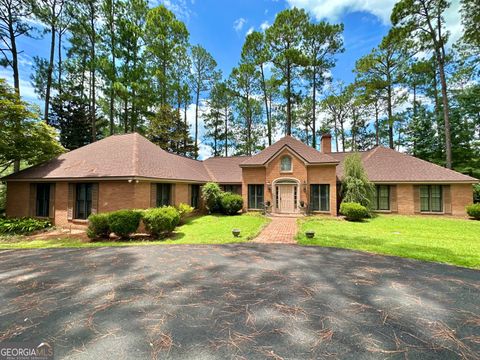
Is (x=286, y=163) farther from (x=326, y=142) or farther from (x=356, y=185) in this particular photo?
(x=326, y=142)

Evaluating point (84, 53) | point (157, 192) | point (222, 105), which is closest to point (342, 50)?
point (222, 105)

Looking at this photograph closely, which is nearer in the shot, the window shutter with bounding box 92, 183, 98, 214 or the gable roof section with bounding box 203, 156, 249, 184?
the window shutter with bounding box 92, 183, 98, 214

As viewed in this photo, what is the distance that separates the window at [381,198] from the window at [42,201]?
23.6 m

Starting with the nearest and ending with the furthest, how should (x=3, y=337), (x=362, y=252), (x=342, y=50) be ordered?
(x=3, y=337) → (x=362, y=252) → (x=342, y=50)

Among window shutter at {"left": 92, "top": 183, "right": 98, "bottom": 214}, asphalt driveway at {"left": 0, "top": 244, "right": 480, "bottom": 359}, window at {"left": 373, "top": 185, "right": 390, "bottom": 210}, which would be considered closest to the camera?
asphalt driveway at {"left": 0, "top": 244, "right": 480, "bottom": 359}

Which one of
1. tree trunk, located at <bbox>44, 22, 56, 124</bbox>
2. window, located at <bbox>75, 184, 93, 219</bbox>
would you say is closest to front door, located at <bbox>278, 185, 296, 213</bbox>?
window, located at <bbox>75, 184, 93, 219</bbox>

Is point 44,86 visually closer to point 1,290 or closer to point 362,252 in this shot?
point 1,290

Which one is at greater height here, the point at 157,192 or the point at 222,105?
the point at 222,105

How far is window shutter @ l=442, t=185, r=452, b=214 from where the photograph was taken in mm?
15953

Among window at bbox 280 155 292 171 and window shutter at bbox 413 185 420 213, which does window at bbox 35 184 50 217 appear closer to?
window at bbox 280 155 292 171

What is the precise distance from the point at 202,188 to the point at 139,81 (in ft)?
49.5

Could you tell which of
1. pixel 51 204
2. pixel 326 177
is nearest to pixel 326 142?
pixel 326 177

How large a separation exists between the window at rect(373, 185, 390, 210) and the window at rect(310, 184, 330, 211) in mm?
3939

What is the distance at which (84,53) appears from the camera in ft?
76.7
